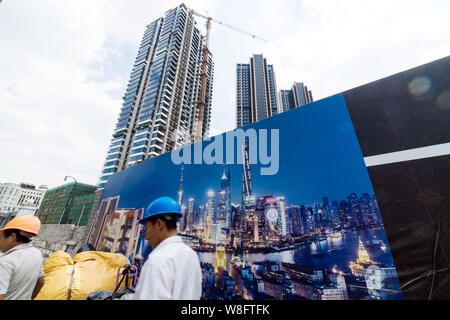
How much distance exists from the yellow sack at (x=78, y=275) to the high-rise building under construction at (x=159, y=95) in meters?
36.0

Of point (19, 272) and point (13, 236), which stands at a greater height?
point (13, 236)

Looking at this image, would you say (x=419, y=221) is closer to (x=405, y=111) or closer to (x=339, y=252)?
(x=339, y=252)

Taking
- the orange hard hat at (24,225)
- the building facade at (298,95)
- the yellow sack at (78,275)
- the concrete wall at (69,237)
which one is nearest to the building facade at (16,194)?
the concrete wall at (69,237)

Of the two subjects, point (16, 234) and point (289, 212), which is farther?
point (289, 212)

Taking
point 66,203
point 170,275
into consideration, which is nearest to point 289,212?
point 170,275

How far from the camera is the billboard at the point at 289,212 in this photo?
10.5ft

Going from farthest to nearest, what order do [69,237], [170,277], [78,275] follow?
[69,237] → [78,275] → [170,277]

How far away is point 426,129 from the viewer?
10.2 feet

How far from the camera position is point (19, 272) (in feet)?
6.23

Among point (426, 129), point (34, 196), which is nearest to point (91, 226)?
point (426, 129)

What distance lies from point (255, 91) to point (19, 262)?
197ft
